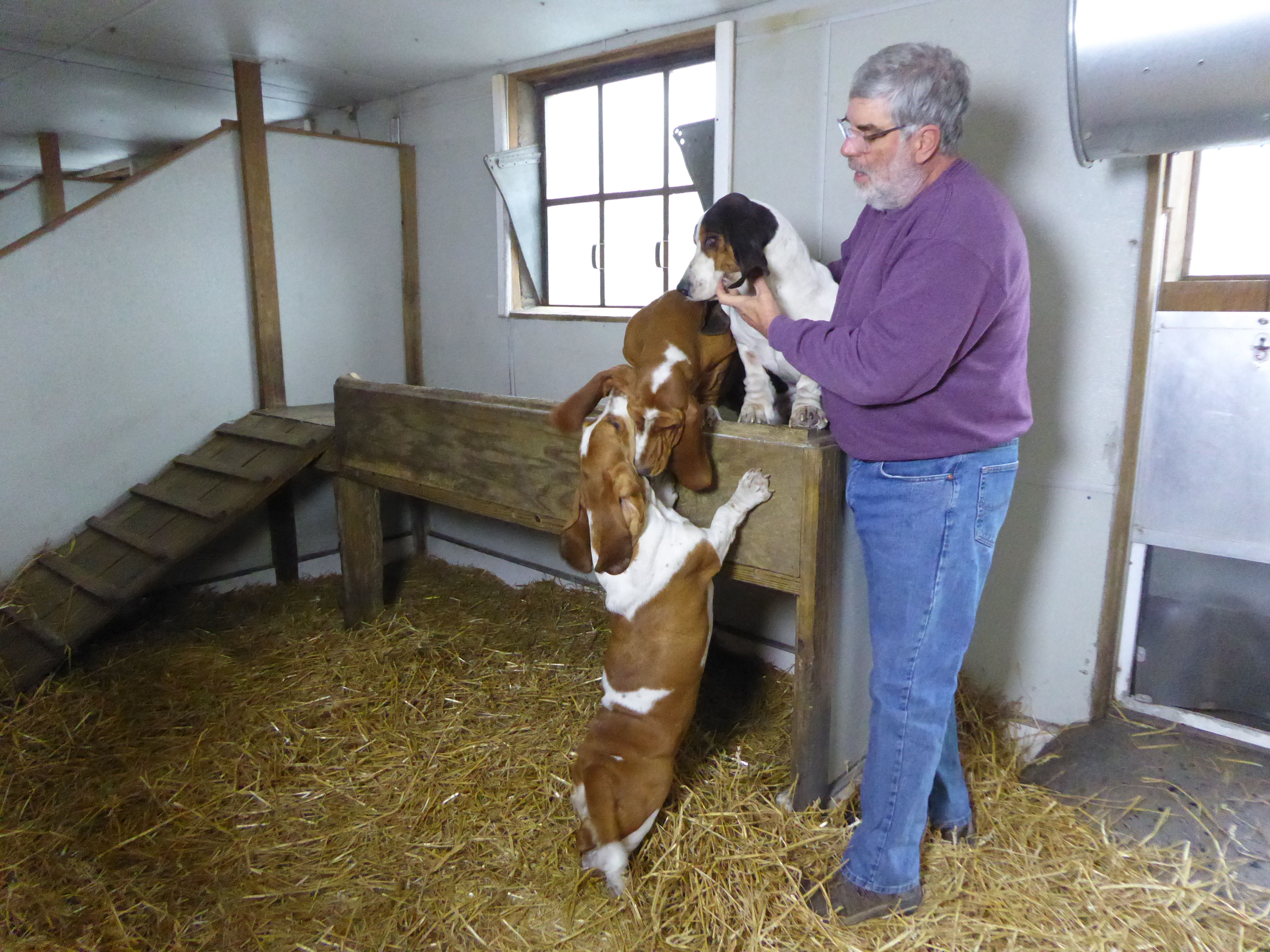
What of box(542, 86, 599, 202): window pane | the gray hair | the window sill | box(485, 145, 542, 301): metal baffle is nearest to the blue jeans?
the gray hair

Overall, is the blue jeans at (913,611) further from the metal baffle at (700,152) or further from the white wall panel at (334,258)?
the white wall panel at (334,258)

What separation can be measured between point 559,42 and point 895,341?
9.09 ft

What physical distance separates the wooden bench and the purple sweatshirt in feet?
0.80

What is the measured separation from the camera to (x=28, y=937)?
1927mm

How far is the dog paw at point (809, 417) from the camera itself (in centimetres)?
211

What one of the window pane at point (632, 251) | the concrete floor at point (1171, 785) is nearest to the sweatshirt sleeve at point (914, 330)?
the concrete floor at point (1171, 785)

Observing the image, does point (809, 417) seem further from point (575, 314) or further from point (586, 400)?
point (575, 314)

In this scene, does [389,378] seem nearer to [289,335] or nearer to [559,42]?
[289,335]

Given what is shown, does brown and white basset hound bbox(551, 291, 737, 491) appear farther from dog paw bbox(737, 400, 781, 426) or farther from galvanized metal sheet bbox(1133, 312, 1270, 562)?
galvanized metal sheet bbox(1133, 312, 1270, 562)

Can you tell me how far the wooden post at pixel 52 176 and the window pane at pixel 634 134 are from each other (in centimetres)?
467

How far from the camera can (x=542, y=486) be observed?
8.47ft

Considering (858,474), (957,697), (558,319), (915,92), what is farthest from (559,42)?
(957,697)

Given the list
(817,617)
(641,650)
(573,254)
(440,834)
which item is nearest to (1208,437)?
(817,617)

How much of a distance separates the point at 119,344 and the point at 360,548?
1.63 meters
